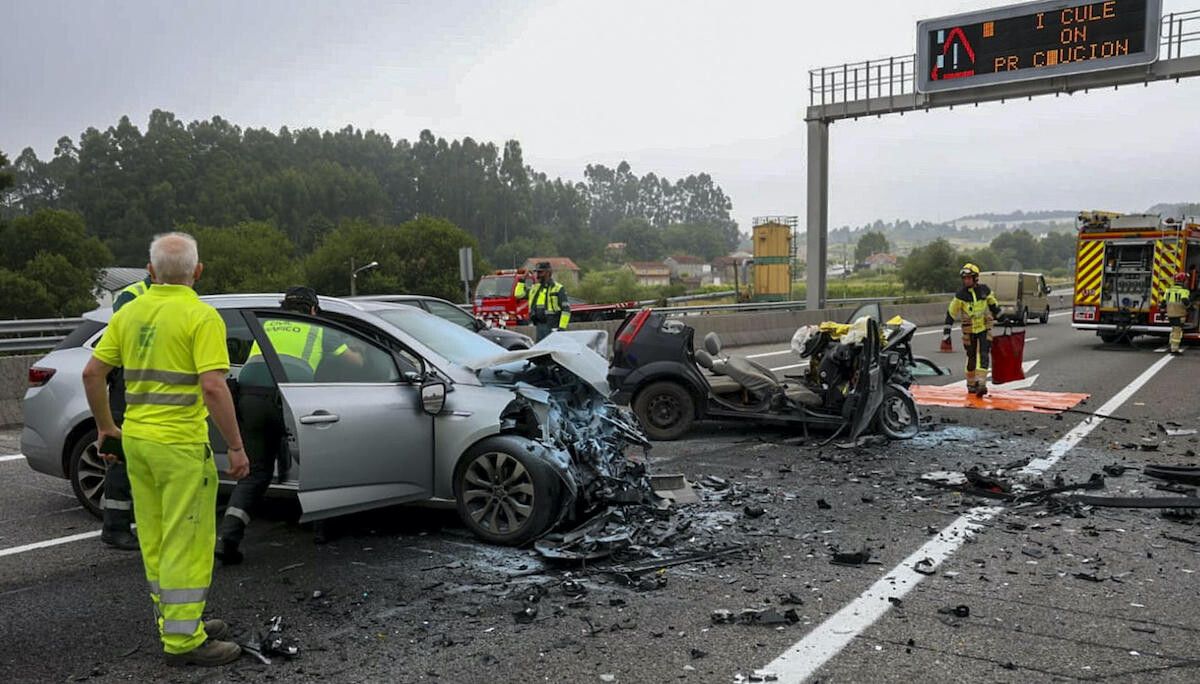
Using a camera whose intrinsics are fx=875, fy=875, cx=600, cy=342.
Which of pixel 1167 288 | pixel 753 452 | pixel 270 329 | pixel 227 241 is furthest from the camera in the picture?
pixel 227 241

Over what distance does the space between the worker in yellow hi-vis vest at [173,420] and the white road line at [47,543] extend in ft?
7.58

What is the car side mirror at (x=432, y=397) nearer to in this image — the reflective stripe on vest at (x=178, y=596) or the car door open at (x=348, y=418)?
the car door open at (x=348, y=418)

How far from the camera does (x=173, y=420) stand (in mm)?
3598

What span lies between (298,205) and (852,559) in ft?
350

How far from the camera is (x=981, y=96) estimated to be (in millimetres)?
21406

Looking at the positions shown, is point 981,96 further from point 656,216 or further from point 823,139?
point 656,216

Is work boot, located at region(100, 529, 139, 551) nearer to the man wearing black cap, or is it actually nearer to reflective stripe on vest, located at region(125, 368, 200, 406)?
the man wearing black cap

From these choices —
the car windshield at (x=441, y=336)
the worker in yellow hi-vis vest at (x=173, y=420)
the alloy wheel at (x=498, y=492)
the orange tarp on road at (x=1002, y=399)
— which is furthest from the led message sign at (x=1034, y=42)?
the worker in yellow hi-vis vest at (x=173, y=420)

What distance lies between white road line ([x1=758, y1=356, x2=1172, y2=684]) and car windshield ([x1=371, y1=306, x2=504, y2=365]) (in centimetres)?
277

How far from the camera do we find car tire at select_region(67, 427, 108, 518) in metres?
5.89

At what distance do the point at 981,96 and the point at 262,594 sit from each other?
21.5 metres

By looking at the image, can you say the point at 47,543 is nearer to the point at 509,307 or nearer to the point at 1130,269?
the point at 509,307

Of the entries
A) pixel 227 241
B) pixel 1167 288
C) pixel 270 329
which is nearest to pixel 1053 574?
pixel 270 329

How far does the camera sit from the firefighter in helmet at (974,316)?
1177 cm
